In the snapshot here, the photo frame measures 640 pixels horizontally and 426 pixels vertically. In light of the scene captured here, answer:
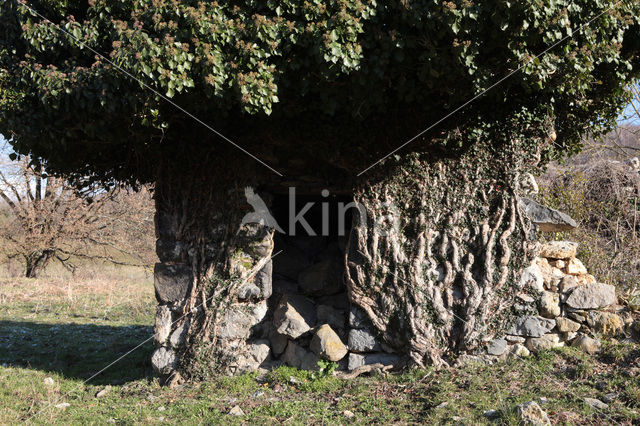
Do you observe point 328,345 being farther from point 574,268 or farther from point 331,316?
point 574,268

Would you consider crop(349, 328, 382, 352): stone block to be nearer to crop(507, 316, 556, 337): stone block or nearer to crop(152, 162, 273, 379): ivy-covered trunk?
crop(152, 162, 273, 379): ivy-covered trunk

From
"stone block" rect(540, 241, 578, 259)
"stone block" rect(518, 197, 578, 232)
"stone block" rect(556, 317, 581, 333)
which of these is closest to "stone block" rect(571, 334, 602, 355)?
"stone block" rect(556, 317, 581, 333)

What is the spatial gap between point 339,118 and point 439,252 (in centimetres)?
202

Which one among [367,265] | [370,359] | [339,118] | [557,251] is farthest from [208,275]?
[557,251]

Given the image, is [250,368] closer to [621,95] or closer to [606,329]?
[606,329]

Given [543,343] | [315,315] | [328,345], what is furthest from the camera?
[315,315]

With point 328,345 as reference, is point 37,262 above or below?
above

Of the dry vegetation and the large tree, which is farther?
the dry vegetation

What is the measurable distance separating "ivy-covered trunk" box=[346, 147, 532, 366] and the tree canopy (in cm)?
88

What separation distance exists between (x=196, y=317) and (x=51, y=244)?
533 inches

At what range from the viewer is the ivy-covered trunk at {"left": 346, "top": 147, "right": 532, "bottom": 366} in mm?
5367

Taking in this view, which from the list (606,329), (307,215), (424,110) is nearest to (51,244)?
(307,215)

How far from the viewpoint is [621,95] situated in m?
5.90

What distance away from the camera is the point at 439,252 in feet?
18.1
